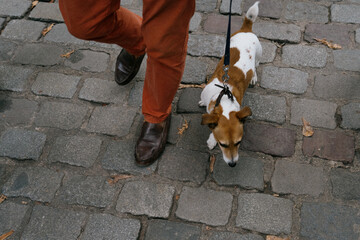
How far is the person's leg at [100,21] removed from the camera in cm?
236

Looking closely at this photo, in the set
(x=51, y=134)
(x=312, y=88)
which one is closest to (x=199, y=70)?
(x=312, y=88)

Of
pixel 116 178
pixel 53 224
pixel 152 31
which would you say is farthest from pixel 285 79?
pixel 53 224

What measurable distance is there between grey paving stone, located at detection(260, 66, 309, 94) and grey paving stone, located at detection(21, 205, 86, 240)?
6.91 ft

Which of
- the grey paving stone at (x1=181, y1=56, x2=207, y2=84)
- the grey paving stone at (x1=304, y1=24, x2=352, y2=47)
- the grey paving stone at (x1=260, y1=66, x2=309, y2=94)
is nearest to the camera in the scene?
the grey paving stone at (x1=260, y1=66, x2=309, y2=94)

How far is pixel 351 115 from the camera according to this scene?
3.15m

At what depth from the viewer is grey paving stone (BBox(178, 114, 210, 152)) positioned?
3.04 m

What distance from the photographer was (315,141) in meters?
3.01

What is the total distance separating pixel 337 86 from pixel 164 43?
2.01m

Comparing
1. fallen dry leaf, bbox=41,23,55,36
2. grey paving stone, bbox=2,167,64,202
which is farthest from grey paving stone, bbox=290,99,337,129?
fallen dry leaf, bbox=41,23,55,36

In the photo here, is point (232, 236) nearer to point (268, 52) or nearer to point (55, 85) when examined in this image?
point (268, 52)

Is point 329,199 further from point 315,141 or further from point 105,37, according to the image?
point 105,37

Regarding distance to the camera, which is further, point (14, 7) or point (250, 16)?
point (14, 7)

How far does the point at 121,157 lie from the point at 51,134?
698 mm

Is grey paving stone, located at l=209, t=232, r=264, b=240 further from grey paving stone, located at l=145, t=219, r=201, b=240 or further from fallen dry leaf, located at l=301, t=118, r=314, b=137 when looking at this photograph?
fallen dry leaf, located at l=301, t=118, r=314, b=137
